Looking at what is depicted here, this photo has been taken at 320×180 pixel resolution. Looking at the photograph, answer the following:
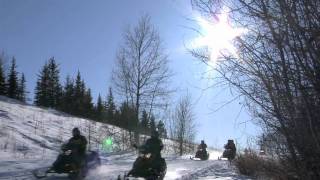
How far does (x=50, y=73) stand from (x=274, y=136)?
70.5m

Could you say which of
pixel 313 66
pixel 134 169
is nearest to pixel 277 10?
pixel 313 66

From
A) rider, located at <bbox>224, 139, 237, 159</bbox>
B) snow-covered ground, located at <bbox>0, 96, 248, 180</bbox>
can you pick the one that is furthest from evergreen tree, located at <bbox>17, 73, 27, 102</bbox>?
rider, located at <bbox>224, 139, 237, 159</bbox>

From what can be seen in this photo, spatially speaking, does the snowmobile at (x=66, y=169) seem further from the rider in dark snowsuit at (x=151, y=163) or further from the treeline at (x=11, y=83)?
the treeline at (x=11, y=83)

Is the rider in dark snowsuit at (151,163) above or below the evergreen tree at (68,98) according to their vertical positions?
below

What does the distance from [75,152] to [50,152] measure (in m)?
11.3

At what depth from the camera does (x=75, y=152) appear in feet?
46.0

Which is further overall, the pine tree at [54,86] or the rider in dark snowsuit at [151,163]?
the pine tree at [54,86]

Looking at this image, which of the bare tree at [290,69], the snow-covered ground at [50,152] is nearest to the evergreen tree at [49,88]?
the snow-covered ground at [50,152]

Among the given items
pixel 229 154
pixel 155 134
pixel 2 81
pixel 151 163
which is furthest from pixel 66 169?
pixel 2 81

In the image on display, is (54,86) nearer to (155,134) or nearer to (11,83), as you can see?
(11,83)

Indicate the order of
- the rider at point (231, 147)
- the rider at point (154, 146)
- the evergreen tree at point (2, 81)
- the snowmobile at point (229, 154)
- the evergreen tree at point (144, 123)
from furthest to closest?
1. the evergreen tree at point (2, 81)
2. the evergreen tree at point (144, 123)
3. the rider at point (231, 147)
4. the snowmobile at point (229, 154)
5. the rider at point (154, 146)

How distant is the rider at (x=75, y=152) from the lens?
1345 centimetres

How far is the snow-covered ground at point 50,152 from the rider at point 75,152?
18.5 inches

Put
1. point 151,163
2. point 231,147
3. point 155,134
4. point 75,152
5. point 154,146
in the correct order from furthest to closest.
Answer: point 231,147 → point 155,134 → point 154,146 → point 151,163 → point 75,152
